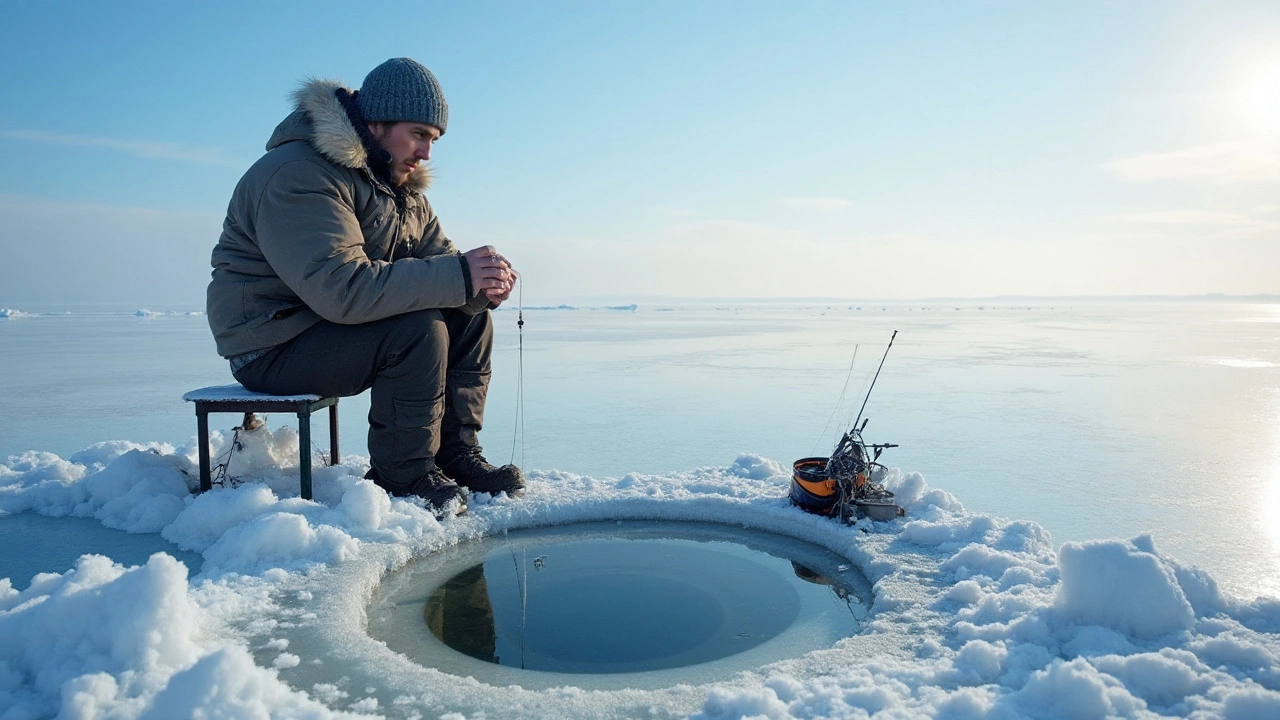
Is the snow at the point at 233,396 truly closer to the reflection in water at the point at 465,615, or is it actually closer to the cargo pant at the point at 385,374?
the cargo pant at the point at 385,374

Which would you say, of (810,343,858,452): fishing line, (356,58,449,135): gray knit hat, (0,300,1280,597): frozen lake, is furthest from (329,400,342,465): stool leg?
(810,343,858,452): fishing line

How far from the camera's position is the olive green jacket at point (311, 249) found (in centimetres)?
258

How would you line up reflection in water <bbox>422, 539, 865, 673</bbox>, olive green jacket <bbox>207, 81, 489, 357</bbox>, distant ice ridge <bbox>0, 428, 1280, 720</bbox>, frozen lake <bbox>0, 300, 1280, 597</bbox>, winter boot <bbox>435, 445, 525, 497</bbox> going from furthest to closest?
frozen lake <bbox>0, 300, 1280, 597</bbox> → winter boot <bbox>435, 445, 525, 497</bbox> → olive green jacket <bbox>207, 81, 489, 357</bbox> → reflection in water <bbox>422, 539, 865, 673</bbox> → distant ice ridge <bbox>0, 428, 1280, 720</bbox>

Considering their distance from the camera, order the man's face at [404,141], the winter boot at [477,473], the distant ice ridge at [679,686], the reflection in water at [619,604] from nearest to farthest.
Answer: the distant ice ridge at [679,686]
the reflection in water at [619,604]
the man's face at [404,141]
the winter boot at [477,473]

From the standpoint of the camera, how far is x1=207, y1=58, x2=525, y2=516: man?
2.60m

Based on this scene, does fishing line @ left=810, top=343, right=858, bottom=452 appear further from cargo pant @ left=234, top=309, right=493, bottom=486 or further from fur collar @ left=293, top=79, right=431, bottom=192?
Result: fur collar @ left=293, top=79, right=431, bottom=192

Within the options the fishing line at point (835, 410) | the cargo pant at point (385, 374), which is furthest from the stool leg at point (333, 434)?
the fishing line at point (835, 410)

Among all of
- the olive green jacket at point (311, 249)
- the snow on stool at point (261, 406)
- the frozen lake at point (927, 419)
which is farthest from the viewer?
the frozen lake at point (927, 419)

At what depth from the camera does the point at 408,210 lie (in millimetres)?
3064

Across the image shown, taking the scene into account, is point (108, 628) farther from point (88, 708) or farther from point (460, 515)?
point (460, 515)

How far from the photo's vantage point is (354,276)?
2617 millimetres

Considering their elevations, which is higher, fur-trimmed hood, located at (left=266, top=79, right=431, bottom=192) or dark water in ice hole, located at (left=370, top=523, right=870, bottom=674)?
fur-trimmed hood, located at (left=266, top=79, right=431, bottom=192)

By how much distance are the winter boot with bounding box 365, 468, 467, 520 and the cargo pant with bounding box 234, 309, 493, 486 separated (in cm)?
3

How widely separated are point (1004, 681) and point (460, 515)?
75.1 inches
